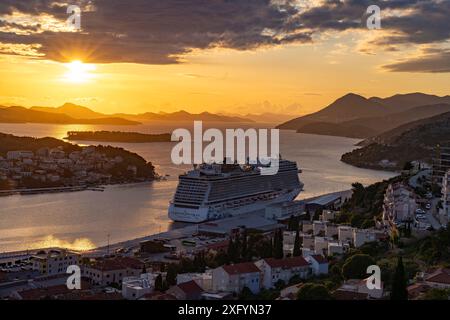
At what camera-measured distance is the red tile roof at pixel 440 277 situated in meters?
4.91

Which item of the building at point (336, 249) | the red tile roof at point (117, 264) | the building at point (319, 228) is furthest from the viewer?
the building at point (319, 228)

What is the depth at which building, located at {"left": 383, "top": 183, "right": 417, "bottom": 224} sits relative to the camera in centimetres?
833

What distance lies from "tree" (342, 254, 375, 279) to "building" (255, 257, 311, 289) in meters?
0.51

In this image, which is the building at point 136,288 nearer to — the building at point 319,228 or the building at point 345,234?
the building at point 345,234

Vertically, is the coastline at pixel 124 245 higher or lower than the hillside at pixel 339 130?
lower

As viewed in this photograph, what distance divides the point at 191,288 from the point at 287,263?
3.74ft

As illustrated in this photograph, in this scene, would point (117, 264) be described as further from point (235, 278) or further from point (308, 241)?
point (308, 241)

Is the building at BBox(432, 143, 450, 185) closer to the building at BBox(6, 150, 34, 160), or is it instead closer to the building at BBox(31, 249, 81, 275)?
the building at BBox(31, 249, 81, 275)

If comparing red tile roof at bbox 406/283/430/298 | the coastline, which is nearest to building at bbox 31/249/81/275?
the coastline

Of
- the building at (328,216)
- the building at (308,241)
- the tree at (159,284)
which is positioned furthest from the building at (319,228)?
the tree at (159,284)

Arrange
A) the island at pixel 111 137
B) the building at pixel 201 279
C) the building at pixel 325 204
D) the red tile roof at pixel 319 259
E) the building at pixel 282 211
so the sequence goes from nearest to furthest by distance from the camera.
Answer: the building at pixel 201 279, the red tile roof at pixel 319 259, the building at pixel 282 211, the building at pixel 325 204, the island at pixel 111 137

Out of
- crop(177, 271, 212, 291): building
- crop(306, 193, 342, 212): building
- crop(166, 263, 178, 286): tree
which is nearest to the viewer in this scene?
crop(177, 271, 212, 291): building

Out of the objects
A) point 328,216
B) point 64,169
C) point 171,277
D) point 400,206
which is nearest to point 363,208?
point 328,216

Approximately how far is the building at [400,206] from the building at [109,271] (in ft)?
10.9
